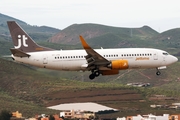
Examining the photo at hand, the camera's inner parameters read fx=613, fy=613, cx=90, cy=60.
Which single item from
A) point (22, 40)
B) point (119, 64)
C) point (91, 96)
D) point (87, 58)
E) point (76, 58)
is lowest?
point (91, 96)

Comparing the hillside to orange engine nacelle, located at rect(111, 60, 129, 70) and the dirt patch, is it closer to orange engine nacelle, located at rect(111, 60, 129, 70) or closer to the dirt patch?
the dirt patch

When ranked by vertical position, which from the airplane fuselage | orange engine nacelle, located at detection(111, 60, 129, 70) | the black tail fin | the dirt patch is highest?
the black tail fin

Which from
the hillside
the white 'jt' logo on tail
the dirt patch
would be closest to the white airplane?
the white 'jt' logo on tail

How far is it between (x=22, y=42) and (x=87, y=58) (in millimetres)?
11717

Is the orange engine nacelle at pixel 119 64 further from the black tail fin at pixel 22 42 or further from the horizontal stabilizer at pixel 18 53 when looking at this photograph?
the horizontal stabilizer at pixel 18 53

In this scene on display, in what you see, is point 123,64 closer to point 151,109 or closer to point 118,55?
point 118,55

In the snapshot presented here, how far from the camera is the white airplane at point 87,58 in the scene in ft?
308

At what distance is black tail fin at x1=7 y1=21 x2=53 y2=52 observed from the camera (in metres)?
98.1

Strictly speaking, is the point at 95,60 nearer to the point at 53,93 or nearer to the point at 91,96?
the point at 53,93

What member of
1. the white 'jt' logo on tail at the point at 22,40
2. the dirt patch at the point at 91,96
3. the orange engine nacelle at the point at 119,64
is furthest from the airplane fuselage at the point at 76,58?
the dirt patch at the point at 91,96

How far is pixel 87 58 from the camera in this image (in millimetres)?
93812

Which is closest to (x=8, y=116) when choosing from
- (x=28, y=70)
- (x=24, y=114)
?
(x=24, y=114)

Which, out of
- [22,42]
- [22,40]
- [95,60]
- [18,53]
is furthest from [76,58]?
[22,40]

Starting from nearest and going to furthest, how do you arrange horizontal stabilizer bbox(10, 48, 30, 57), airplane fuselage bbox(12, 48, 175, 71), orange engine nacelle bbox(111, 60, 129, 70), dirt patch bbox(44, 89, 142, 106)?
horizontal stabilizer bbox(10, 48, 30, 57) < orange engine nacelle bbox(111, 60, 129, 70) < airplane fuselage bbox(12, 48, 175, 71) < dirt patch bbox(44, 89, 142, 106)
